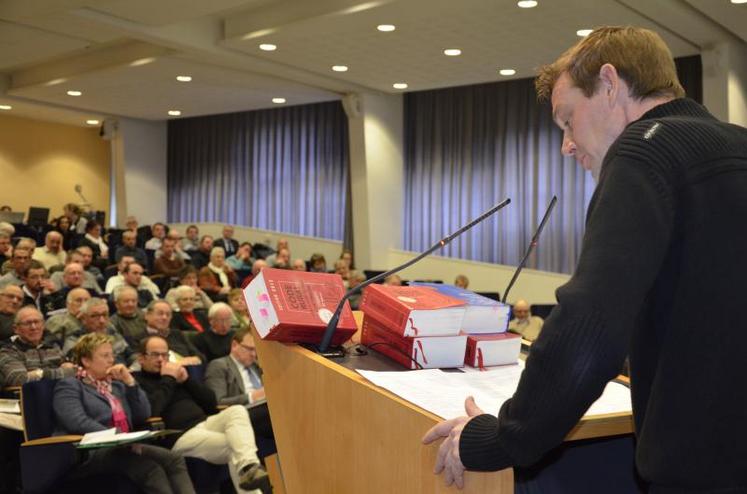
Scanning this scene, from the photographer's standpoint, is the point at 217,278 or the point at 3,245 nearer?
the point at 3,245

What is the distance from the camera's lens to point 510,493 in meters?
1.27

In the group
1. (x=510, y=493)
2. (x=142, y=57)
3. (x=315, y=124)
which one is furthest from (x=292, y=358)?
(x=315, y=124)

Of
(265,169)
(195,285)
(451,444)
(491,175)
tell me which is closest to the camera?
(451,444)

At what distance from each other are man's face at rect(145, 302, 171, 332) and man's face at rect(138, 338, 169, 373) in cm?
122

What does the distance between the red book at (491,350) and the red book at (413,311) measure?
0.21 ft

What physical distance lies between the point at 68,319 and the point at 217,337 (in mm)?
1120

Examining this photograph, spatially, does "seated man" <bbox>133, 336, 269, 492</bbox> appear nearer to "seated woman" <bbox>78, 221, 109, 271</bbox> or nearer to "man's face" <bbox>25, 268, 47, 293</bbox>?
"man's face" <bbox>25, 268, 47, 293</bbox>

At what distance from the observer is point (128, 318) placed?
683cm

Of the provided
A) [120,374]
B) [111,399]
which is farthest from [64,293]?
[111,399]

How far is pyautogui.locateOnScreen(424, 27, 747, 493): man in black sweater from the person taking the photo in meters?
A: 1.07

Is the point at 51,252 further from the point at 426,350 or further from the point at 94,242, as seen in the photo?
the point at 426,350

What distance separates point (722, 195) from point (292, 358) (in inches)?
38.6

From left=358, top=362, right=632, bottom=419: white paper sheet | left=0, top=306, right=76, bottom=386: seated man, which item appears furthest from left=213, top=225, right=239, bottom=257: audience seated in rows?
left=358, top=362, right=632, bottom=419: white paper sheet

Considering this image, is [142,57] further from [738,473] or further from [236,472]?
[738,473]
